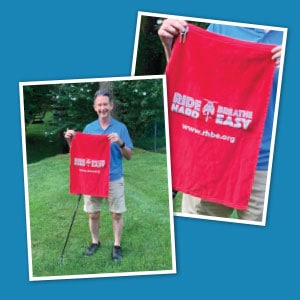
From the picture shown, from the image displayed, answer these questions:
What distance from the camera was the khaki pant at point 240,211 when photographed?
332 centimetres

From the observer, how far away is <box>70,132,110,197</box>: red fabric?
3.32 meters

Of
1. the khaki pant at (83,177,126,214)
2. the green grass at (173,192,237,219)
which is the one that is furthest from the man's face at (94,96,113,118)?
the green grass at (173,192,237,219)

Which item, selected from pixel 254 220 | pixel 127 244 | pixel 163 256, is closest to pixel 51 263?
pixel 127 244

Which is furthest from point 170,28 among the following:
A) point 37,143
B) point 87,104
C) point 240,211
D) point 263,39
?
point 240,211

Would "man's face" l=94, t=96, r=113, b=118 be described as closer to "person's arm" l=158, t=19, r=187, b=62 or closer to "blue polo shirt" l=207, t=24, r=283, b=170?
"person's arm" l=158, t=19, r=187, b=62

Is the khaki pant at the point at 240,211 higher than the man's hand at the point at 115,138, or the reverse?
the man's hand at the point at 115,138

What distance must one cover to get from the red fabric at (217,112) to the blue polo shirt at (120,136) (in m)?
0.29

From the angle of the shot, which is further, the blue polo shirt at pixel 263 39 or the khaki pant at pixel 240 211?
the khaki pant at pixel 240 211

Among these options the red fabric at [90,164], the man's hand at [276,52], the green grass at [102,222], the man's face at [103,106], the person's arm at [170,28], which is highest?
the person's arm at [170,28]

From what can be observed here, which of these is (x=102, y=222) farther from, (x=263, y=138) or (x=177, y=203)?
(x=263, y=138)

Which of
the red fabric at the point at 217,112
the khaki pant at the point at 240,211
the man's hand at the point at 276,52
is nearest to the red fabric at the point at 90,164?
the red fabric at the point at 217,112

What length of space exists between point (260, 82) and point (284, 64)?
0.54 feet

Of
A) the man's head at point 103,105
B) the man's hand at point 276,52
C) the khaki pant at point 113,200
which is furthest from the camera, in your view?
the khaki pant at point 113,200

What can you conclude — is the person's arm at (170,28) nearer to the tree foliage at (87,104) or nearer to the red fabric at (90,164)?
the tree foliage at (87,104)
